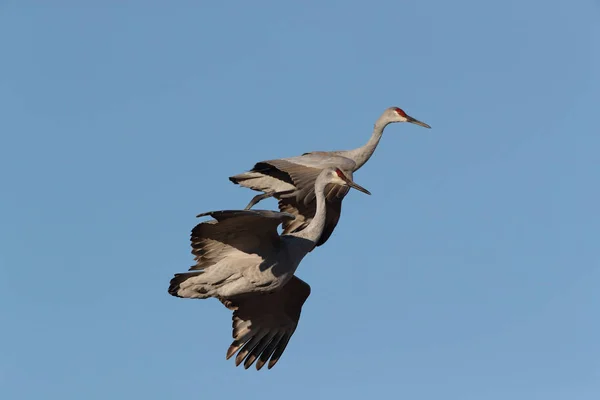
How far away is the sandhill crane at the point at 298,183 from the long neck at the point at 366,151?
39cm

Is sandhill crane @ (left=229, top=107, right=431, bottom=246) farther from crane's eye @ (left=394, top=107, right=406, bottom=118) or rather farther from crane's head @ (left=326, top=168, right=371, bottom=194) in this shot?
crane's eye @ (left=394, top=107, right=406, bottom=118)

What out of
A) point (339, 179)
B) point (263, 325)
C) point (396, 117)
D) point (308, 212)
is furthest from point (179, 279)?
point (396, 117)

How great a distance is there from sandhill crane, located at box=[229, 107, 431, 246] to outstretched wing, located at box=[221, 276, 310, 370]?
3.96 feet

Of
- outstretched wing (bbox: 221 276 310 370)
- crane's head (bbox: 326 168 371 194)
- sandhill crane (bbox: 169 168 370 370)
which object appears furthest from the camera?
outstretched wing (bbox: 221 276 310 370)

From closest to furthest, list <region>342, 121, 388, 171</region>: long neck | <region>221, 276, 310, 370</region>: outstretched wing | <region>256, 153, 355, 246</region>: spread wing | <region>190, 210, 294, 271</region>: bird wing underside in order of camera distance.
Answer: <region>190, 210, 294, 271</region>: bird wing underside < <region>221, 276, 310, 370</region>: outstretched wing < <region>256, 153, 355, 246</region>: spread wing < <region>342, 121, 388, 171</region>: long neck

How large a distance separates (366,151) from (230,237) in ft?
19.2

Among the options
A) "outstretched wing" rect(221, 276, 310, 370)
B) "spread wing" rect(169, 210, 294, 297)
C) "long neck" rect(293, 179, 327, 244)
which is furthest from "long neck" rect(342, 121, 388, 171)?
"spread wing" rect(169, 210, 294, 297)

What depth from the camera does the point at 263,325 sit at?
875 inches

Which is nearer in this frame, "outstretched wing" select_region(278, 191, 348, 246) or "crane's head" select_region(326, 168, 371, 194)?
"crane's head" select_region(326, 168, 371, 194)

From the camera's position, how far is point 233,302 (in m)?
22.0

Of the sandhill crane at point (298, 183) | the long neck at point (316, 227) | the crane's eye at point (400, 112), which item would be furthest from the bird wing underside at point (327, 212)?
the crane's eye at point (400, 112)

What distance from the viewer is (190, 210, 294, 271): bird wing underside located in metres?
19.0

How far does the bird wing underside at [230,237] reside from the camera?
19.0 m

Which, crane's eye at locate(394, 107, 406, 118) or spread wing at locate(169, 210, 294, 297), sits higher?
crane's eye at locate(394, 107, 406, 118)
